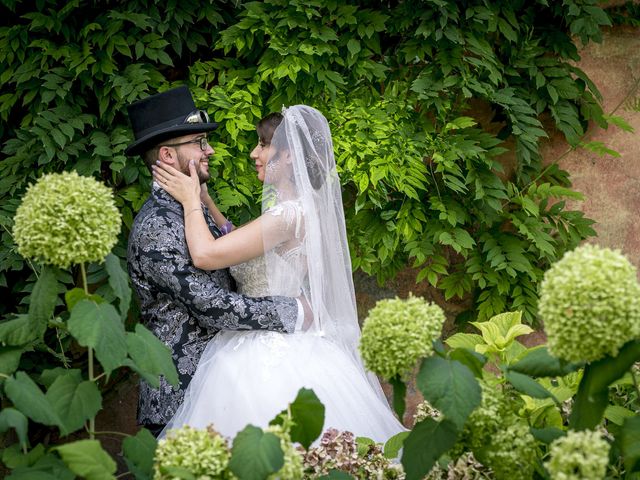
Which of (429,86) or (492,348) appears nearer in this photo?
(492,348)

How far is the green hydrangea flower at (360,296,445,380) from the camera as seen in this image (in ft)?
4.89

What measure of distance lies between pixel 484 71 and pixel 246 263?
168 centimetres

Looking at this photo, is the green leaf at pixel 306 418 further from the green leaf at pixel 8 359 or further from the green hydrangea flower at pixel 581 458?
the green leaf at pixel 8 359

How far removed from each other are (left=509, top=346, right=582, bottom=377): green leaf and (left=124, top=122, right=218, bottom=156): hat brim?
6.75 feet

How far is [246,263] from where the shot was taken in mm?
3291

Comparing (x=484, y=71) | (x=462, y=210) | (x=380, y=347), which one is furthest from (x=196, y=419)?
(x=484, y=71)

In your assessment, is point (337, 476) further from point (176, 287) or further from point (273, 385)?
point (176, 287)

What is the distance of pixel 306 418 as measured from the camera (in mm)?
1572

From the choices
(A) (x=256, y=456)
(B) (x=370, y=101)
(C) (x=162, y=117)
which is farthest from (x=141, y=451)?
(B) (x=370, y=101)

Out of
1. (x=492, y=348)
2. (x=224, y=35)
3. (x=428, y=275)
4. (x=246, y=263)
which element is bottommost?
(x=428, y=275)

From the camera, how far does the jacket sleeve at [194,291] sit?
10.0ft

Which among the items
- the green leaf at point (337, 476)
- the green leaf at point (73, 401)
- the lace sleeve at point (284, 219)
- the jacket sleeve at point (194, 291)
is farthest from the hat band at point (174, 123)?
the green leaf at point (337, 476)

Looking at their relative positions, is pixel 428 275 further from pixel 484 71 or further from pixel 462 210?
pixel 484 71

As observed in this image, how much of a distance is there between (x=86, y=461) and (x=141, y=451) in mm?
177
